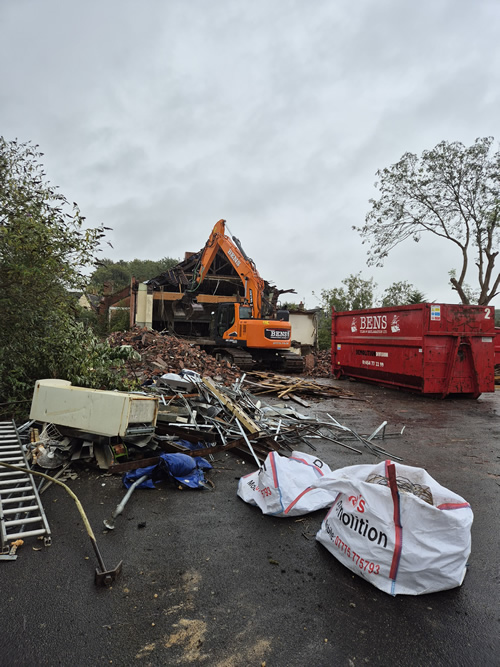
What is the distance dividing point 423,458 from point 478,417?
3678 mm

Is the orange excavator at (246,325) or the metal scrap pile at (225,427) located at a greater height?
the orange excavator at (246,325)

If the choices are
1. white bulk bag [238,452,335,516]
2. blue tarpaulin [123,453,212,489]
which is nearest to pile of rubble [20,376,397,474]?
blue tarpaulin [123,453,212,489]

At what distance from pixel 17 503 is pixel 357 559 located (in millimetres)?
2776

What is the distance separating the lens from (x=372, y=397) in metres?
9.76

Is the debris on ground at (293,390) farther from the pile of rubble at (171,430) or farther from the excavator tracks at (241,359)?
the pile of rubble at (171,430)

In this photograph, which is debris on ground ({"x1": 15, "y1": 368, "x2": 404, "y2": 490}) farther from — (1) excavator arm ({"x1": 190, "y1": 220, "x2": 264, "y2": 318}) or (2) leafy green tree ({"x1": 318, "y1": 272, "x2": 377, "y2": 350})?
(2) leafy green tree ({"x1": 318, "y1": 272, "x2": 377, "y2": 350})

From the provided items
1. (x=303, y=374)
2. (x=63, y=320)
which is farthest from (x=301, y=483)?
(x=303, y=374)

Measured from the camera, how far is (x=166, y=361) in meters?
10.1

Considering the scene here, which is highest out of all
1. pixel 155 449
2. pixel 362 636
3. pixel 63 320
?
pixel 63 320

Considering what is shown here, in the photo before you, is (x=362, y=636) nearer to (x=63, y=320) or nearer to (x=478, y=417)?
(x=63, y=320)

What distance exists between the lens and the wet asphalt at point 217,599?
5.97ft

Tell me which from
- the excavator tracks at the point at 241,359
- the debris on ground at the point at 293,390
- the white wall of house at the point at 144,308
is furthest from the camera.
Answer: the white wall of house at the point at 144,308

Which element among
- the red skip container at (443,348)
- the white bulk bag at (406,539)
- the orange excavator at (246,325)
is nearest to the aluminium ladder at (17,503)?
the white bulk bag at (406,539)

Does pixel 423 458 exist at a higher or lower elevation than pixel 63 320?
lower
